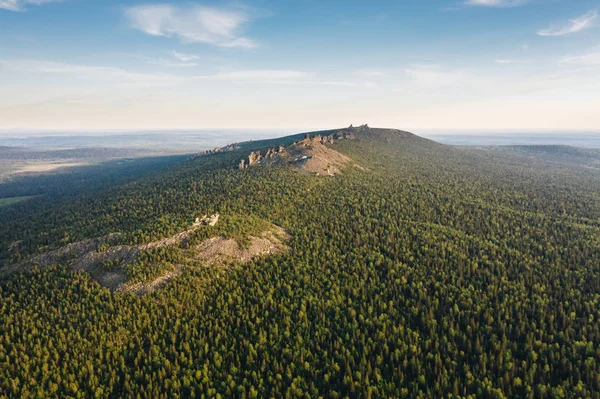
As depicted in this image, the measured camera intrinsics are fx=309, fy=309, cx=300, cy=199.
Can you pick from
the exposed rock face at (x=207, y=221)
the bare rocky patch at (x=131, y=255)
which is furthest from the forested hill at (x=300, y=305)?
the exposed rock face at (x=207, y=221)

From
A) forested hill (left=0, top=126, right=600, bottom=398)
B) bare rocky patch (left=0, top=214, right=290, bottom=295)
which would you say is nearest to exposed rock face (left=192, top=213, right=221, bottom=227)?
bare rocky patch (left=0, top=214, right=290, bottom=295)

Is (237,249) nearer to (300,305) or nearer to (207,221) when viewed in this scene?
(207,221)

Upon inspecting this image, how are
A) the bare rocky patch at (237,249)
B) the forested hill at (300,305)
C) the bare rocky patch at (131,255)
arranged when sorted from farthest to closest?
the bare rocky patch at (237,249)
the bare rocky patch at (131,255)
the forested hill at (300,305)

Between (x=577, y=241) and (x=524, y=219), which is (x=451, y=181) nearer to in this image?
(x=524, y=219)

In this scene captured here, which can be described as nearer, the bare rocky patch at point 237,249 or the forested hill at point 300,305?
the forested hill at point 300,305

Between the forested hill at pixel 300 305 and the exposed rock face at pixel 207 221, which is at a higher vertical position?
the exposed rock face at pixel 207 221

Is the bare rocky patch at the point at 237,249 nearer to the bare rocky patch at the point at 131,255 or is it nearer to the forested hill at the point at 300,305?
the bare rocky patch at the point at 131,255

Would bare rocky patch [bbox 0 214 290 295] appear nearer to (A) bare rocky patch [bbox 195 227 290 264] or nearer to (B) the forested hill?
(A) bare rocky patch [bbox 195 227 290 264]

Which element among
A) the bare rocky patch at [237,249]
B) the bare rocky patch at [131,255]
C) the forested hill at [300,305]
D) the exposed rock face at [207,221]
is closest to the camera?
the forested hill at [300,305]

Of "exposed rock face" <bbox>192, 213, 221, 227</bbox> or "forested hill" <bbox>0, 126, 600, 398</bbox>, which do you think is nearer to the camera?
"forested hill" <bbox>0, 126, 600, 398</bbox>
